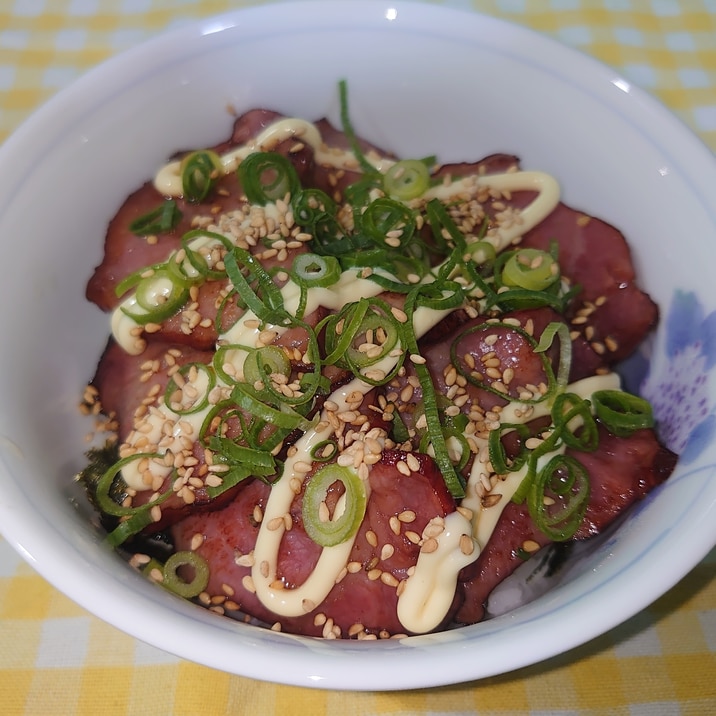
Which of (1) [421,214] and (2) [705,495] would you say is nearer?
(2) [705,495]

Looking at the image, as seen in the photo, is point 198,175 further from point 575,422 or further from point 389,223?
point 575,422

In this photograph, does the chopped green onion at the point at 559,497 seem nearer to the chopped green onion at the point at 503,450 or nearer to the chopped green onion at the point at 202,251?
the chopped green onion at the point at 503,450

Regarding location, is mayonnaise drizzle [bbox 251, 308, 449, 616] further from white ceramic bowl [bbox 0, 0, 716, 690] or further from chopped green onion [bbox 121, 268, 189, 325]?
chopped green onion [bbox 121, 268, 189, 325]

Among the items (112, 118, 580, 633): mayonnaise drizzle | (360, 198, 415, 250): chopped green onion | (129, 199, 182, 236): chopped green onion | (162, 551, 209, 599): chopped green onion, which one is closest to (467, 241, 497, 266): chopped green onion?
(112, 118, 580, 633): mayonnaise drizzle

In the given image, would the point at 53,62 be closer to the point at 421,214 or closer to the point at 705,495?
the point at 421,214

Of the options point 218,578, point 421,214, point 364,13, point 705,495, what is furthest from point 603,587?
point 364,13

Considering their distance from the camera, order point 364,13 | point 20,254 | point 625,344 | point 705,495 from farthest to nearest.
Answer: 1. point 364,13
2. point 625,344
3. point 20,254
4. point 705,495

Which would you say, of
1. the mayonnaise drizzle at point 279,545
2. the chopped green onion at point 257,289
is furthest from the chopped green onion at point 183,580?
the chopped green onion at point 257,289
